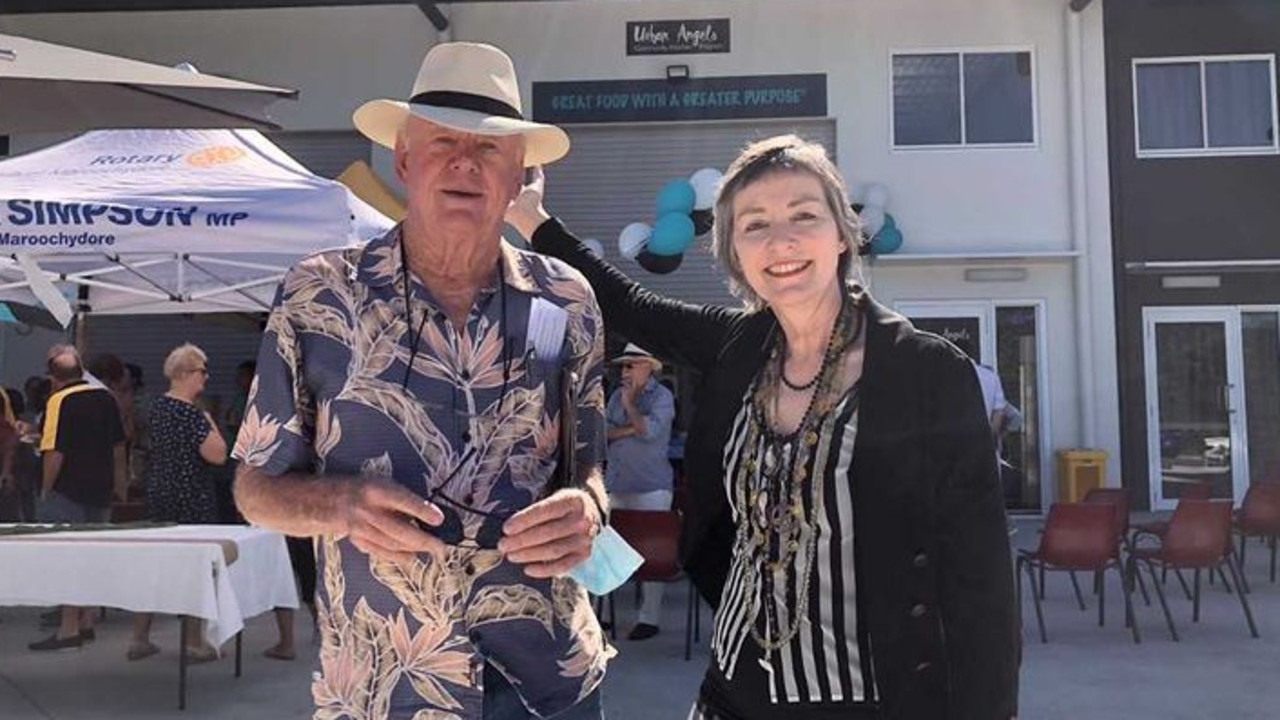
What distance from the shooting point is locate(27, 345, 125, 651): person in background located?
706cm

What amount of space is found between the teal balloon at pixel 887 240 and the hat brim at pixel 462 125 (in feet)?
37.8

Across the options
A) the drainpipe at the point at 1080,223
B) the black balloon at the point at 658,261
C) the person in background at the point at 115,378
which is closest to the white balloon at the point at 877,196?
the drainpipe at the point at 1080,223

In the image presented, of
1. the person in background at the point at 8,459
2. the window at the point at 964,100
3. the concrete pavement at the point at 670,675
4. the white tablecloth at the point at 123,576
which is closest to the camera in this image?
the white tablecloth at the point at 123,576

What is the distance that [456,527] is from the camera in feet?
6.06

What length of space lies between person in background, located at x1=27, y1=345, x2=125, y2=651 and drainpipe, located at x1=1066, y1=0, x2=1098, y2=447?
11.2 m

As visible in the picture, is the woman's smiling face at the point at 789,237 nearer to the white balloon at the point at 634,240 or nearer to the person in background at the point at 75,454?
the person in background at the point at 75,454

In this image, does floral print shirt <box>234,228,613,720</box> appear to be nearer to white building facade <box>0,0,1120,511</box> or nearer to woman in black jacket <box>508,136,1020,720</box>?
woman in black jacket <box>508,136,1020,720</box>

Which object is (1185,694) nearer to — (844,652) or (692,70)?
(844,652)

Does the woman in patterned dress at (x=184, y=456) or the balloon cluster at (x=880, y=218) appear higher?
the balloon cluster at (x=880, y=218)

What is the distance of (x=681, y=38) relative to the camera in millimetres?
14711

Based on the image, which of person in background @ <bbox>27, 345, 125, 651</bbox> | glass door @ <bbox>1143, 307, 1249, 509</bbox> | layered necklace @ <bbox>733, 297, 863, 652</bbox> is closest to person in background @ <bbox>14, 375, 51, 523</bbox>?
person in background @ <bbox>27, 345, 125, 651</bbox>

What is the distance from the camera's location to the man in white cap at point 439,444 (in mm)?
1819

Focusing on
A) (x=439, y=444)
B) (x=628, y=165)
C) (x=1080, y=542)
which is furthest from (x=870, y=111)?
(x=439, y=444)

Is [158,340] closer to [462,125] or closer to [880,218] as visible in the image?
[880,218]
